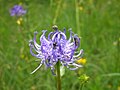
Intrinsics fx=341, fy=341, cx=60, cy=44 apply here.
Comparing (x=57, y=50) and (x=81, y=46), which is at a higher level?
(x=81, y=46)

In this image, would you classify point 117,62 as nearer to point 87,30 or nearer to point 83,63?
point 83,63

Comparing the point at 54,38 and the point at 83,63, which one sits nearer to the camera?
the point at 54,38

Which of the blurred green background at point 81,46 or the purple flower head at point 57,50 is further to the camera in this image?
the blurred green background at point 81,46

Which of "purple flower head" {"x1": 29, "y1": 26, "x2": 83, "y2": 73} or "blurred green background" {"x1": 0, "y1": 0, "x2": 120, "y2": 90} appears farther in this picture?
"blurred green background" {"x1": 0, "y1": 0, "x2": 120, "y2": 90}

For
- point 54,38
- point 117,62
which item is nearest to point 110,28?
point 117,62

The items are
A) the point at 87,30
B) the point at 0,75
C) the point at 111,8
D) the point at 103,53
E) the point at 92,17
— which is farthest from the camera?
the point at 111,8

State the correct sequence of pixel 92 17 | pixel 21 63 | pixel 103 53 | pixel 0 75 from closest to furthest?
pixel 0 75 → pixel 21 63 → pixel 103 53 → pixel 92 17

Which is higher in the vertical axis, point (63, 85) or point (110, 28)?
point (110, 28)

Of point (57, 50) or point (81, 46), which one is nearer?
point (57, 50)
